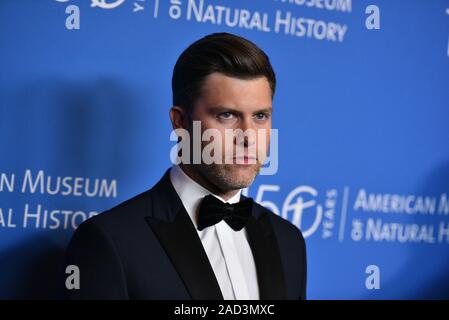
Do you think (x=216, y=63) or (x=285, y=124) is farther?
(x=285, y=124)

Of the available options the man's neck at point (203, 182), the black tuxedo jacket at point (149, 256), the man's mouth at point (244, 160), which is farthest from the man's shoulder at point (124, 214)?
the man's mouth at point (244, 160)

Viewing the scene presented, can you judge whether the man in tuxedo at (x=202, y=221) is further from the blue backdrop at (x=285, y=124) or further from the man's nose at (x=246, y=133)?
the blue backdrop at (x=285, y=124)

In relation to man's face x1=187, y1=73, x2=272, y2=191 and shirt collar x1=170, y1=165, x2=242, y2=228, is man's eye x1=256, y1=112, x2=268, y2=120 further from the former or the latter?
shirt collar x1=170, y1=165, x2=242, y2=228

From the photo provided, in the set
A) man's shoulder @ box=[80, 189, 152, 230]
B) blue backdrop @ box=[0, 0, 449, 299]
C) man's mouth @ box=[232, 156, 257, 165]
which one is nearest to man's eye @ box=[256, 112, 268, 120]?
man's mouth @ box=[232, 156, 257, 165]

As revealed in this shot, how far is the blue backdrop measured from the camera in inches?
79.5

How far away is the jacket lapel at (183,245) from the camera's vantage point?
1.72m

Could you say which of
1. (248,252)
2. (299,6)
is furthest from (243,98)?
(299,6)

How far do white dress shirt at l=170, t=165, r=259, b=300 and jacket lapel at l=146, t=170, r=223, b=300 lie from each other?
0.04m

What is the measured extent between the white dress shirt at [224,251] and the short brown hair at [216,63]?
0.21 m

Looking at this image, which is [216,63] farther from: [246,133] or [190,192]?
[190,192]

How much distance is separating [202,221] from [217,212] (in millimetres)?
45

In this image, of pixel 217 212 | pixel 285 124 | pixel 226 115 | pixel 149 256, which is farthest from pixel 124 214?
pixel 285 124

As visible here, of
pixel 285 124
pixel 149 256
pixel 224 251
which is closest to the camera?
pixel 149 256

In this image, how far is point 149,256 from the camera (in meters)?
1.72
